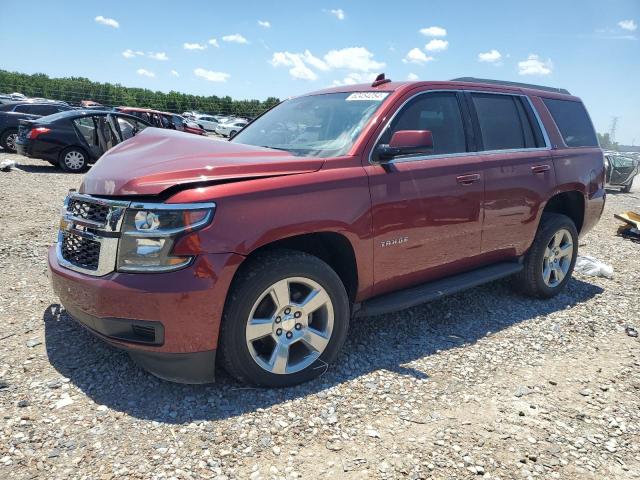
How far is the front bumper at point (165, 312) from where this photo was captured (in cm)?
250

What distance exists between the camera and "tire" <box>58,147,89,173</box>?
1135cm

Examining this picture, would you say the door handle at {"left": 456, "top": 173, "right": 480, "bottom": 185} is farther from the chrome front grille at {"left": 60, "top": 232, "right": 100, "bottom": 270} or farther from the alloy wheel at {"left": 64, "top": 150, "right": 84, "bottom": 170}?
the alloy wheel at {"left": 64, "top": 150, "right": 84, "bottom": 170}

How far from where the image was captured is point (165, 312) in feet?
8.23

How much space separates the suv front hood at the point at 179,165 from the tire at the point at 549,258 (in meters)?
2.63

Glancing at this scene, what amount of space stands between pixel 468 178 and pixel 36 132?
10.7 meters

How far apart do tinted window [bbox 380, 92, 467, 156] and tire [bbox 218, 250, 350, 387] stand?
127 centimetres

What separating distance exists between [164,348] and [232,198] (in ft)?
2.92

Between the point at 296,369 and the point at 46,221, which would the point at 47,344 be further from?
the point at 46,221

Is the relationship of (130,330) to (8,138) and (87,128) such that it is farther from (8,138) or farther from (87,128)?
(8,138)

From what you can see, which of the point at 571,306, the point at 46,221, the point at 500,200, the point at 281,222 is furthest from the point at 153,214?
the point at 46,221

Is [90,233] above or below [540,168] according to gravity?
below

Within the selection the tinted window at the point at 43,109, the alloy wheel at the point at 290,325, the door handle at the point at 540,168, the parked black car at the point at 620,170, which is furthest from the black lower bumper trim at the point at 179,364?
the parked black car at the point at 620,170

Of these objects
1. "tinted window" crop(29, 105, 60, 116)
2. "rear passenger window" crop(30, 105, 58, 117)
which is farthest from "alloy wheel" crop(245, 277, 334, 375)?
"tinted window" crop(29, 105, 60, 116)

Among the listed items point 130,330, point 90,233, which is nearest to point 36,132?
point 90,233
